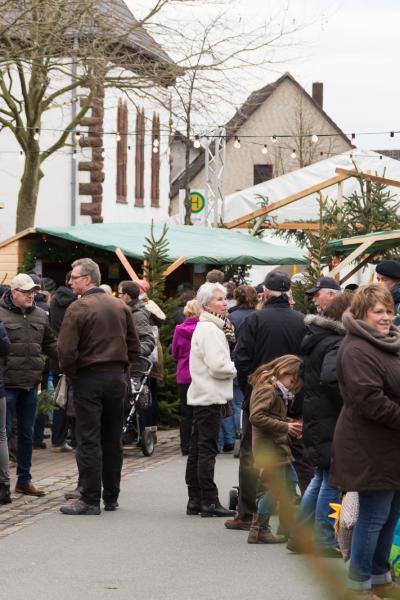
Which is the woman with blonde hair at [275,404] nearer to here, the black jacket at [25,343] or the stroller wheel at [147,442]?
the black jacket at [25,343]

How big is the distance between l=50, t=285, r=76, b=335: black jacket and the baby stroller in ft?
3.05

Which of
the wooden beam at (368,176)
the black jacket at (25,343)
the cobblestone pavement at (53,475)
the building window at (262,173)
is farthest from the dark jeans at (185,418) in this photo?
the building window at (262,173)

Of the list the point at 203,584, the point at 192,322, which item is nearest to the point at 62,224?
the point at 192,322

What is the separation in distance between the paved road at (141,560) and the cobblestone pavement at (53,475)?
0.76 feet

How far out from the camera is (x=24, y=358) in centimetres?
1068

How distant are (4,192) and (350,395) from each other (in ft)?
118

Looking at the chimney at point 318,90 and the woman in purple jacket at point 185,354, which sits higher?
the chimney at point 318,90

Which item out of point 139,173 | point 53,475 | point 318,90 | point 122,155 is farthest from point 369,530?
point 318,90

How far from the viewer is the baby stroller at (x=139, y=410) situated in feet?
44.2

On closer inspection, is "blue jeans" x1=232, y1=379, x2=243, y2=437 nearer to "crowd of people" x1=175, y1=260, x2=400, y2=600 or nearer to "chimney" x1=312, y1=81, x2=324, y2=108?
"crowd of people" x1=175, y1=260, x2=400, y2=600

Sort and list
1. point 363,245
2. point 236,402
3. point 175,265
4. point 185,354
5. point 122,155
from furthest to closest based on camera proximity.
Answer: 1. point 122,155
2. point 175,265
3. point 363,245
4. point 236,402
5. point 185,354

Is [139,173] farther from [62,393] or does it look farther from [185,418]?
[62,393]

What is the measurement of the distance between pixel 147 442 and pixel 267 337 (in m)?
5.22

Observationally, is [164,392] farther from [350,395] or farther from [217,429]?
[350,395]
